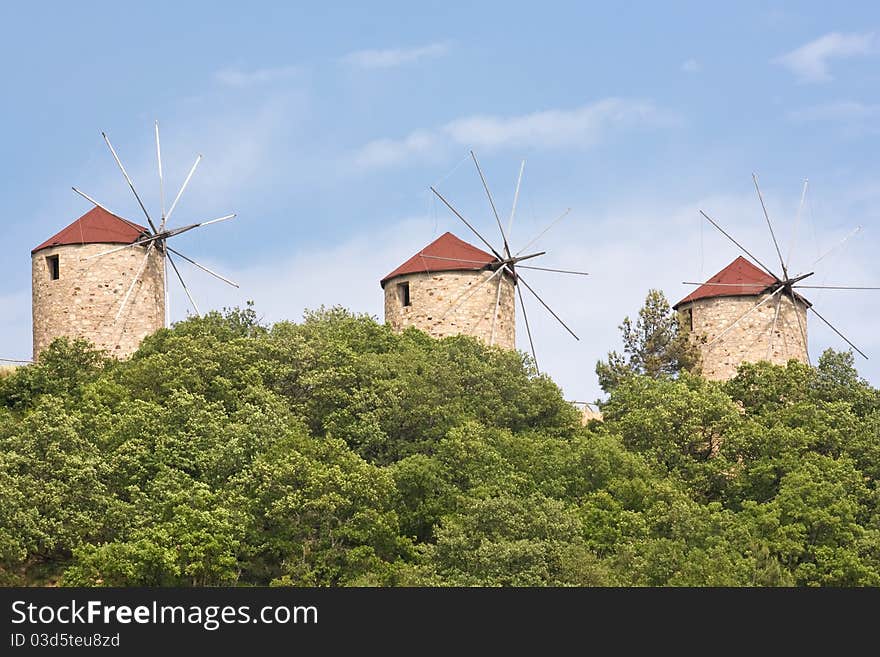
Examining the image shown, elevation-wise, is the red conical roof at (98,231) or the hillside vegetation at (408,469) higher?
the red conical roof at (98,231)

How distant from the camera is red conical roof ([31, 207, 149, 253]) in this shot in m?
56.7

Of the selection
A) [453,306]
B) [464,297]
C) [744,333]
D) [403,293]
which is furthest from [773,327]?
[403,293]

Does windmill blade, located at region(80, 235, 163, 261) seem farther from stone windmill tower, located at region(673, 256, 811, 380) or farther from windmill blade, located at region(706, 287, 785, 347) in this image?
windmill blade, located at region(706, 287, 785, 347)

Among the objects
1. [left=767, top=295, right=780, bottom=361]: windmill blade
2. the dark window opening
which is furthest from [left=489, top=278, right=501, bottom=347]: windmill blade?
the dark window opening

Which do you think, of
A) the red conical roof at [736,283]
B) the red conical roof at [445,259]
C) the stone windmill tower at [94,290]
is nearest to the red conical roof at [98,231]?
the stone windmill tower at [94,290]

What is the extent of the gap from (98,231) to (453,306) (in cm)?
1139

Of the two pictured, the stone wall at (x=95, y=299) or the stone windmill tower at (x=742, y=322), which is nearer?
the stone wall at (x=95, y=299)

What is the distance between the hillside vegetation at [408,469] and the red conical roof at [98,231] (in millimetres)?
4010

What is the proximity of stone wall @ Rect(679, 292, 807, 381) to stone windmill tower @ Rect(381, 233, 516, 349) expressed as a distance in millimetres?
6580

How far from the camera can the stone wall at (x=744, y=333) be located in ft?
193

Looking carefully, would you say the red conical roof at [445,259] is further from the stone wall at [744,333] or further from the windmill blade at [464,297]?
the stone wall at [744,333]

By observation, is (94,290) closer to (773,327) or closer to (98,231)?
(98,231)

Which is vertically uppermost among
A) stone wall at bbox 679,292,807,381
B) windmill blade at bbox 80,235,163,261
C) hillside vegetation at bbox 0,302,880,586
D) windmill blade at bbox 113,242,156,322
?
windmill blade at bbox 80,235,163,261

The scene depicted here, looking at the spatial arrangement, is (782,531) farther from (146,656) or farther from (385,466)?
(146,656)
